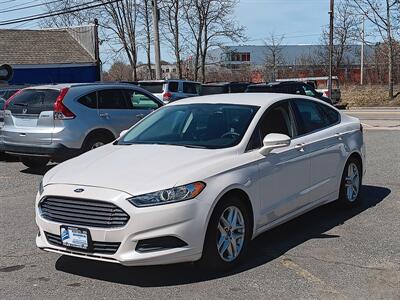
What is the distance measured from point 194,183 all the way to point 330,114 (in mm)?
3114

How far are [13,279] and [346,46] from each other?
58.1 m

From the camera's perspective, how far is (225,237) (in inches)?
191

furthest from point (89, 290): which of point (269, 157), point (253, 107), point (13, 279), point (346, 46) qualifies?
point (346, 46)

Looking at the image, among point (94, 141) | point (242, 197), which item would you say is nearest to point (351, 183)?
point (242, 197)

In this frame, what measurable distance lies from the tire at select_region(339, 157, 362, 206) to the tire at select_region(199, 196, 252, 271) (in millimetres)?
2199

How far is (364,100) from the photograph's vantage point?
39.0m

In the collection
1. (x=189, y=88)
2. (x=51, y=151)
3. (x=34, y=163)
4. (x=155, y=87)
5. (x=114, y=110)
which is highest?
(x=155, y=87)

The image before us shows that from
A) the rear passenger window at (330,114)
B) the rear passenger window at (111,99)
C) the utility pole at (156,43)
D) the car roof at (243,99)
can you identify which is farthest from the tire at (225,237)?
the utility pole at (156,43)

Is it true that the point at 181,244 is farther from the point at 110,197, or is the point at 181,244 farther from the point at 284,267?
the point at 284,267

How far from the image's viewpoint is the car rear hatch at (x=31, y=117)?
942cm

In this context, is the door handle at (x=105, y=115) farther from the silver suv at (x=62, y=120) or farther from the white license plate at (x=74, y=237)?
the white license plate at (x=74, y=237)

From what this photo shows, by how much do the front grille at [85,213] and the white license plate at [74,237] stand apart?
0.06 metres

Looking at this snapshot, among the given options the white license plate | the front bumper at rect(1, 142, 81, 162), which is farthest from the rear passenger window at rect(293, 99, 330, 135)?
the front bumper at rect(1, 142, 81, 162)

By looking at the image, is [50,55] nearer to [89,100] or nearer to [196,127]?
[89,100]
